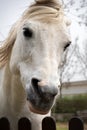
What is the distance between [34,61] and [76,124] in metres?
0.45

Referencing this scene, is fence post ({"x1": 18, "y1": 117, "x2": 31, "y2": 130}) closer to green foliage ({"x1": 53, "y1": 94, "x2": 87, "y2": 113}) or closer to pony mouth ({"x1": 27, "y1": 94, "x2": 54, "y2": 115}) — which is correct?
pony mouth ({"x1": 27, "y1": 94, "x2": 54, "y2": 115})

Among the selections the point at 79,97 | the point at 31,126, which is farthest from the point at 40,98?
the point at 79,97

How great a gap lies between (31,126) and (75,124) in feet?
1.09

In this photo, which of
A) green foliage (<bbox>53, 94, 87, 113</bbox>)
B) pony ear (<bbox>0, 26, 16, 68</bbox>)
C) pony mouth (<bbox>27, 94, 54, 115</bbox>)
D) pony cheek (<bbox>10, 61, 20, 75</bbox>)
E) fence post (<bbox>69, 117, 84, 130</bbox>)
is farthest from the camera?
green foliage (<bbox>53, 94, 87, 113</bbox>)

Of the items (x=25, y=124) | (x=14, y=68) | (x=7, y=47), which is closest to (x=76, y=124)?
(x=25, y=124)

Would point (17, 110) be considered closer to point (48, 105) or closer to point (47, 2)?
point (48, 105)

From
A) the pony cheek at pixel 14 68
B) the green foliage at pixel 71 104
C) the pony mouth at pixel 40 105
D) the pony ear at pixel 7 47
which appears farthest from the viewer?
the green foliage at pixel 71 104

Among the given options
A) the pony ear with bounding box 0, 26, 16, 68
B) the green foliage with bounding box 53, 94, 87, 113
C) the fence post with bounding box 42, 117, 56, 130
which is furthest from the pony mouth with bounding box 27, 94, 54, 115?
the green foliage with bounding box 53, 94, 87, 113

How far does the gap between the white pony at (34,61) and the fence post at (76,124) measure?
169mm

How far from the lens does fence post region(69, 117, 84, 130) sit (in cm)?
205

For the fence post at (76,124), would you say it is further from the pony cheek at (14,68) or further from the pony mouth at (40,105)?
the pony cheek at (14,68)

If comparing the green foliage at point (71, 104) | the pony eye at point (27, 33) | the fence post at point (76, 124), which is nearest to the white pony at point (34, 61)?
the pony eye at point (27, 33)

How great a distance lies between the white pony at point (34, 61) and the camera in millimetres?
1820

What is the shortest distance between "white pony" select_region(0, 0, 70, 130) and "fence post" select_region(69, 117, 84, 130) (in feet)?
0.56
